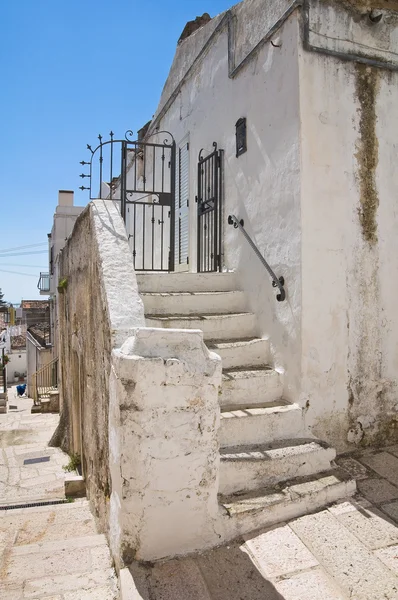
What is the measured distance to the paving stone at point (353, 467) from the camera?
3521 mm

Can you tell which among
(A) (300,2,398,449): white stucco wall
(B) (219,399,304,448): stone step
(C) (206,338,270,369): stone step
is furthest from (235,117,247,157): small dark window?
(B) (219,399,304,448): stone step

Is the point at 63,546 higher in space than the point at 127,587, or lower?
lower

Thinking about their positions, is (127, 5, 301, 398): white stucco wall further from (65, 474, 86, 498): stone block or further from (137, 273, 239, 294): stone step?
(65, 474, 86, 498): stone block

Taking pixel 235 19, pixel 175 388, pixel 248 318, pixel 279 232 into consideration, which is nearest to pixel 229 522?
pixel 175 388

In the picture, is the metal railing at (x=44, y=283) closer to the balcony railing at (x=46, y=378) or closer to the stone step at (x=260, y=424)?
the balcony railing at (x=46, y=378)

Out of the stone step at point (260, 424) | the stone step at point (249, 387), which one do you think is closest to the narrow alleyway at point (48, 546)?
the stone step at point (260, 424)

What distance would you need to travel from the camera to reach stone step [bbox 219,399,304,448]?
352 centimetres

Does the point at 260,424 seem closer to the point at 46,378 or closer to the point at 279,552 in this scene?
the point at 279,552

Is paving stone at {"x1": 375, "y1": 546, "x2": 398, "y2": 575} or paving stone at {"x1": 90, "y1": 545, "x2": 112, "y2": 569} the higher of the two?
paving stone at {"x1": 375, "y1": 546, "x2": 398, "y2": 575}

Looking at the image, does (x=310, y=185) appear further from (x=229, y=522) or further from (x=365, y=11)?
(x=229, y=522)

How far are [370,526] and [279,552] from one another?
66 cm

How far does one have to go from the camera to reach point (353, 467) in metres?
3.65

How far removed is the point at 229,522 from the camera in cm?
274

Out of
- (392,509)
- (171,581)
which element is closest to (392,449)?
(392,509)
